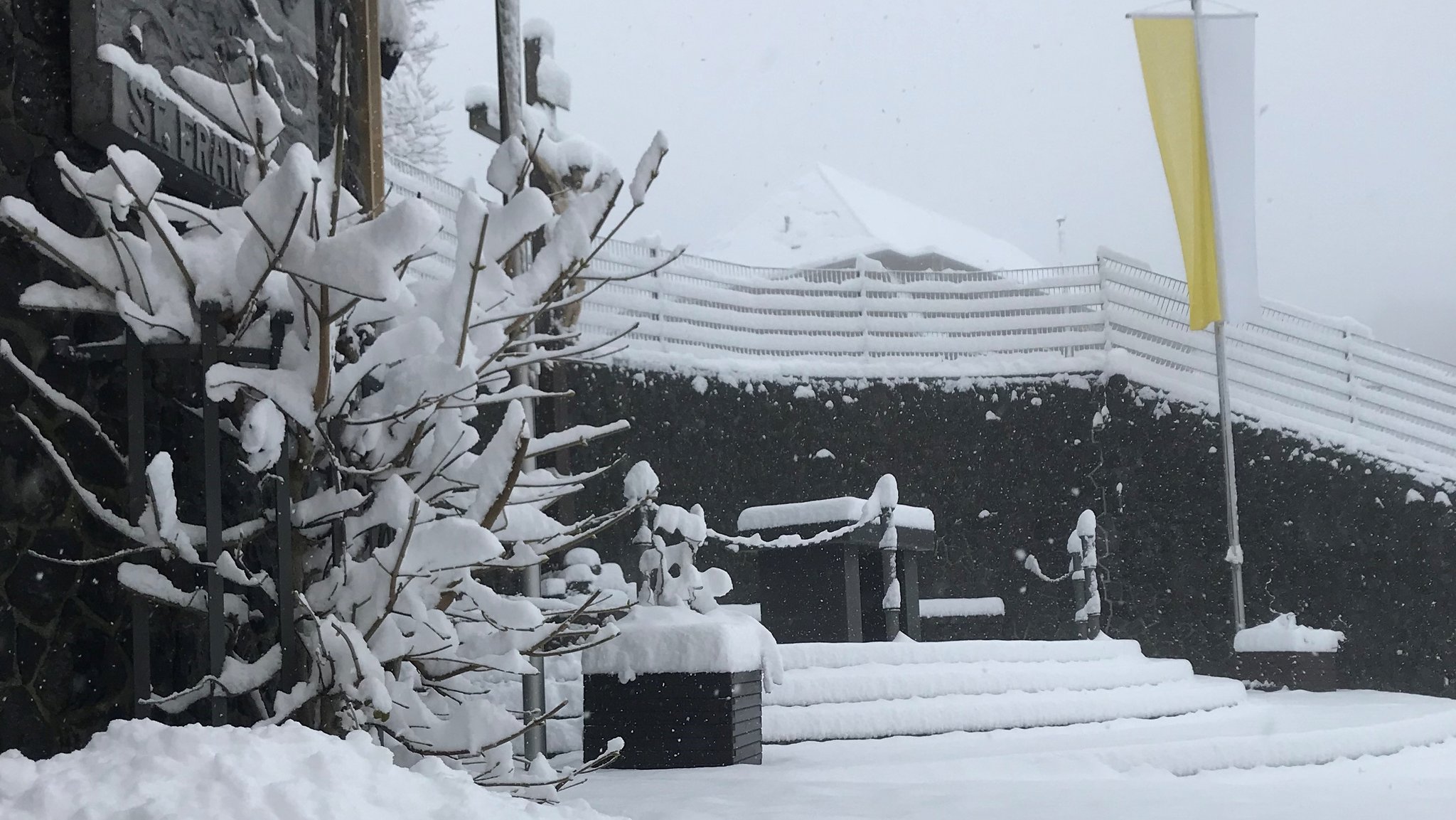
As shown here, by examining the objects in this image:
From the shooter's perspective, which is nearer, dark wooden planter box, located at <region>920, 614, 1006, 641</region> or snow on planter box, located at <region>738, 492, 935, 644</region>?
snow on planter box, located at <region>738, 492, 935, 644</region>

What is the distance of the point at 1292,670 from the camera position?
11.5 meters

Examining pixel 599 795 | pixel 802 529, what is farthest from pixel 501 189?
pixel 802 529

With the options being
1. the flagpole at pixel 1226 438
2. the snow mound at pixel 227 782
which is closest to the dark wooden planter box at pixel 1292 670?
the flagpole at pixel 1226 438

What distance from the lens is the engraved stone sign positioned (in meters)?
3.26

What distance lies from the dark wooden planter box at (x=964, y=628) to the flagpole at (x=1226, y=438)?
2265mm

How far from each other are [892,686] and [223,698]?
511 cm

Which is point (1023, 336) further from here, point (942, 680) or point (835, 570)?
point (942, 680)

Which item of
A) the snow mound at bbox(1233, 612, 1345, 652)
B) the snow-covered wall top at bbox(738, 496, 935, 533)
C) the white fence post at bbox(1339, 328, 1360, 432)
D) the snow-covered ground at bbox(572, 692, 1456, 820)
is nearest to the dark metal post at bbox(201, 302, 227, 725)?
the snow-covered ground at bbox(572, 692, 1456, 820)

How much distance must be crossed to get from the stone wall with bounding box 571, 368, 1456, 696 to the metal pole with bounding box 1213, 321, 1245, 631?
41cm

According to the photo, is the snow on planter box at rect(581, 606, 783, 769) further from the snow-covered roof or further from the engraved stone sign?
the snow-covered roof

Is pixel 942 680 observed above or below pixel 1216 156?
below

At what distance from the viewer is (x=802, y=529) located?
29.0 feet

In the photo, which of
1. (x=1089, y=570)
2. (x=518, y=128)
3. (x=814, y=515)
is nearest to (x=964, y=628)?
(x=1089, y=570)

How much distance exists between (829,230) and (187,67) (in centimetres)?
2476
